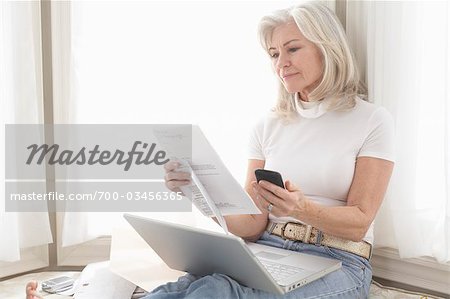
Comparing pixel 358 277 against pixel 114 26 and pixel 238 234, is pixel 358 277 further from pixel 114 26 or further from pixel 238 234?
pixel 114 26

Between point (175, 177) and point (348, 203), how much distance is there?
0.47 m

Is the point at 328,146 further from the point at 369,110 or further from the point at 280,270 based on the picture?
the point at 280,270

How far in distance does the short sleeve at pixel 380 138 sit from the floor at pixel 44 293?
393mm

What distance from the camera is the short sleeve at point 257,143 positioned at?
69.7 inches

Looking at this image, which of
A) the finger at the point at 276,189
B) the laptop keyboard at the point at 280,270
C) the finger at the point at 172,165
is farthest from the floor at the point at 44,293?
the finger at the point at 172,165

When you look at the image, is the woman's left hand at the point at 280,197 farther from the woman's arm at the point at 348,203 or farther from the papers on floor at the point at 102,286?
the papers on floor at the point at 102,286

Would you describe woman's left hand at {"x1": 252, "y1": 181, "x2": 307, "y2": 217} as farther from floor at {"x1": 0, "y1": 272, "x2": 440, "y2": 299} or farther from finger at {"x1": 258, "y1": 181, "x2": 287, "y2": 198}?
floor at {"x1": 0, "y1": 272, "x2": 440, "y2": 299}

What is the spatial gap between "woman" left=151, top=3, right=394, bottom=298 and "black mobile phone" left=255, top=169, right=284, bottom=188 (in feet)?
0.08

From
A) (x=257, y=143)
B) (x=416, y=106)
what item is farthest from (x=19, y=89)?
(x=416, y=106)

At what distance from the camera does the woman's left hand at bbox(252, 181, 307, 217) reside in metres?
1.35

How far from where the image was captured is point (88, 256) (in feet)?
6.98

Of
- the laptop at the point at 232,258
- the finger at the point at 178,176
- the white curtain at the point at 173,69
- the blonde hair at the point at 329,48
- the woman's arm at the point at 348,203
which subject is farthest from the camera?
the white curtain at the point at 173,69

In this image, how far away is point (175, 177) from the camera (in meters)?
1.50

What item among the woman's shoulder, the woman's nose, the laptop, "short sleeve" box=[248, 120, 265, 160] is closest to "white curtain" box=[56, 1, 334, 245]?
"short sleeve" box=[248, 120, 265, 160]
